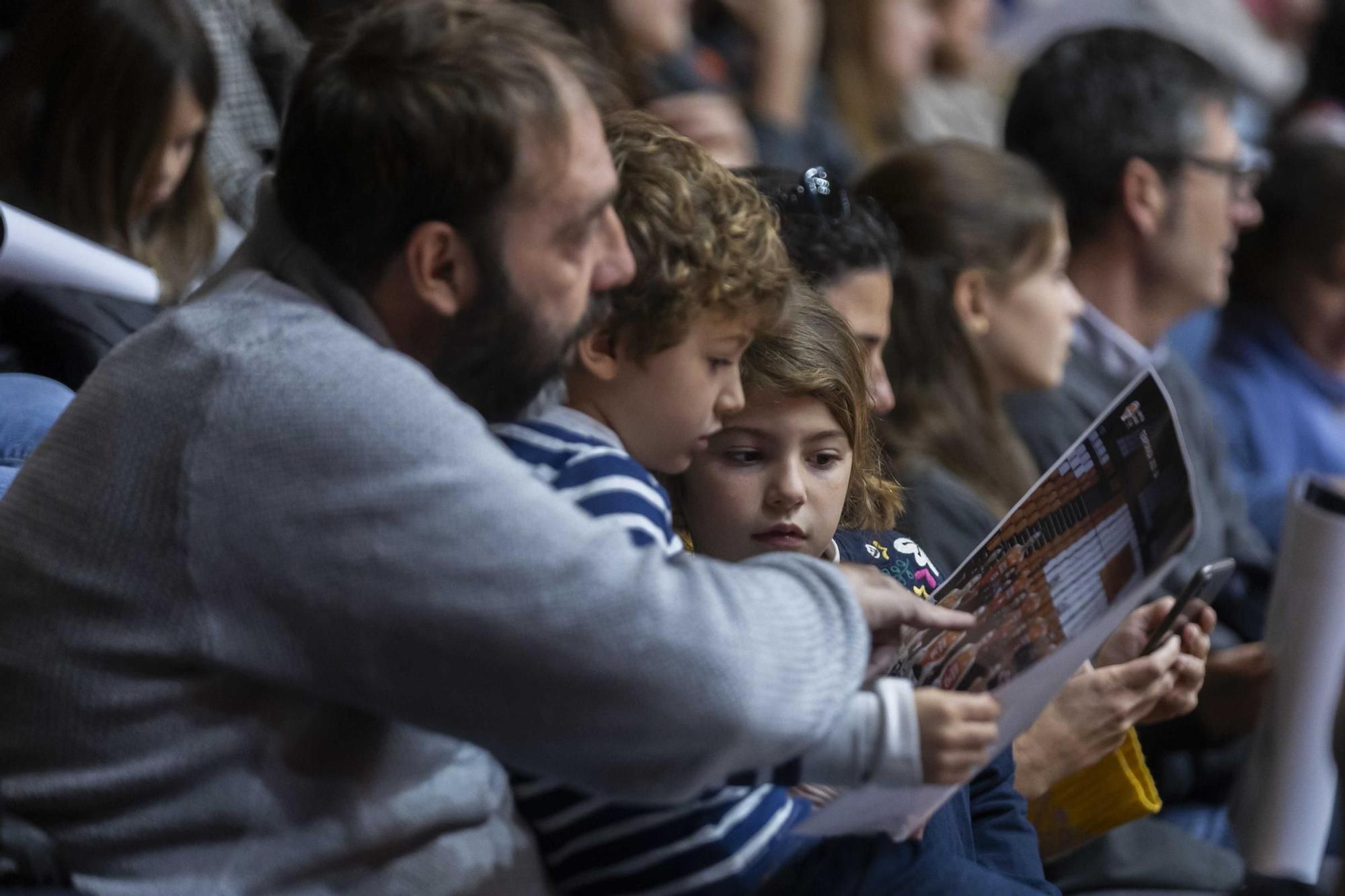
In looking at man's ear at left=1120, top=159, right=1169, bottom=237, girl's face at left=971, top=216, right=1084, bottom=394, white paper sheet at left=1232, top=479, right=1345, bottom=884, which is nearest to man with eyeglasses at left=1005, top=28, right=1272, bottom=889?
man's ear at left=1120, top=159, right=1169, bottom=237

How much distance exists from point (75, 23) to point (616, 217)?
1.34m

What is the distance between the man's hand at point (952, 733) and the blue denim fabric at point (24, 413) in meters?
0.81

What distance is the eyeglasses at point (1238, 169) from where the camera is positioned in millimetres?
2928

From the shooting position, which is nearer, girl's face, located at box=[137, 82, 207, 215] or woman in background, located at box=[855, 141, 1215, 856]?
woman in background, located at box=[855, 141, 1215, 856]

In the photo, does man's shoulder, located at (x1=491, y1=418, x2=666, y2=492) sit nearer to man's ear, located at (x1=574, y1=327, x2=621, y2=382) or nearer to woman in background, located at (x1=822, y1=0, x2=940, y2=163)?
man's ear, located at (x1=574, y1=327, x2=621, y2=382)

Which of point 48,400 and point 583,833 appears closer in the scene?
point 583,833

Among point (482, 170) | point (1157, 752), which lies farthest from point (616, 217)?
point (1157, 752)

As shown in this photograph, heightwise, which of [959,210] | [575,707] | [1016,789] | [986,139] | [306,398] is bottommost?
[986,139]

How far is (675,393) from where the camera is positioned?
4.01ft

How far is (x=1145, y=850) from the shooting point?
5.93 ft

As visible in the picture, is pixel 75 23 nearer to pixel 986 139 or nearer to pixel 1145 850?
pixel 1145 850

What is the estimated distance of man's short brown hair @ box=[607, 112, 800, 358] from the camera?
121 centimetres

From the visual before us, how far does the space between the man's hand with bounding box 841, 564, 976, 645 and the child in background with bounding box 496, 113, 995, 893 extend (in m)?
0.05

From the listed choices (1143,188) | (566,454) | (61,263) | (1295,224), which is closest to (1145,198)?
(1143,188)
